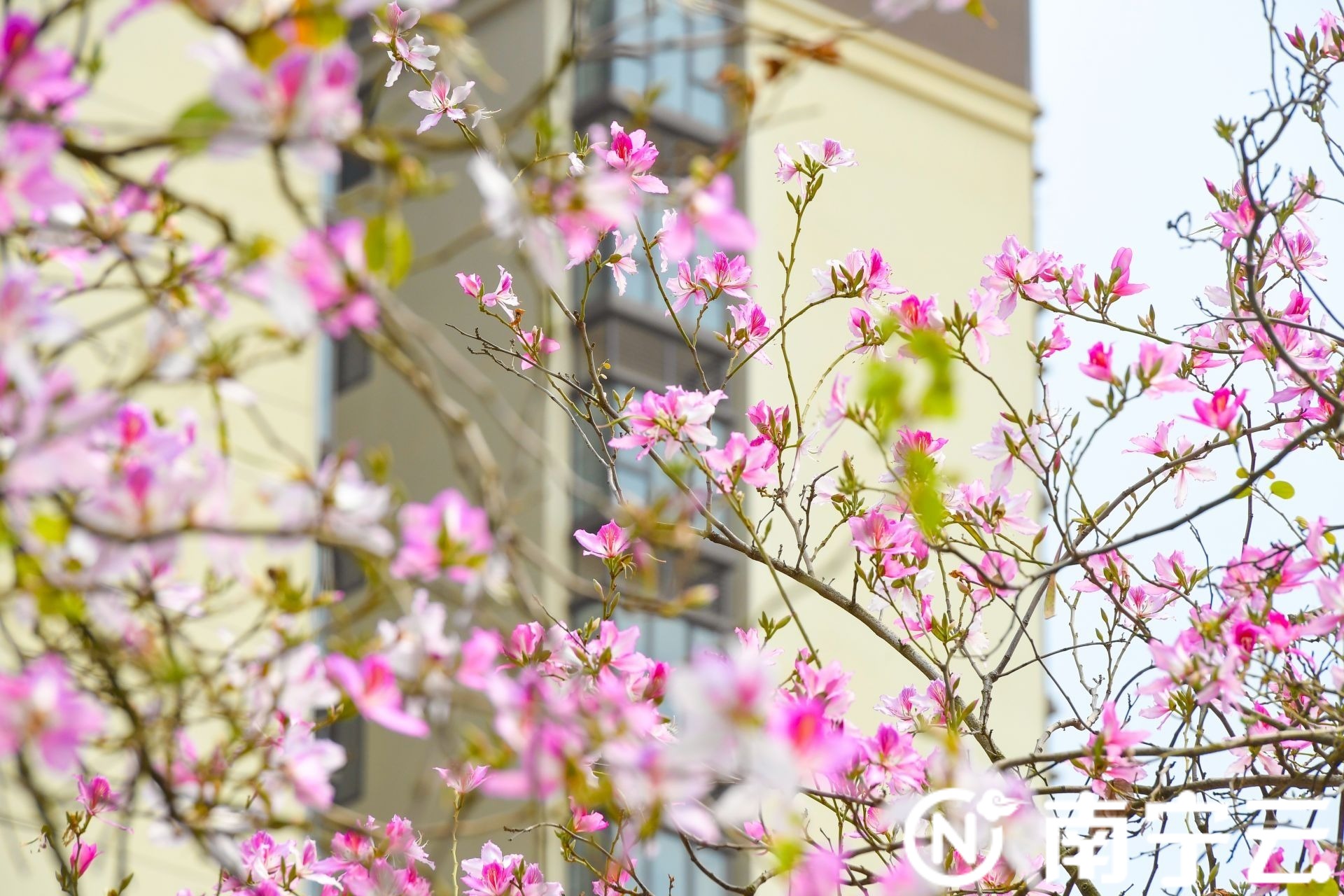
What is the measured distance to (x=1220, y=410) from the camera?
2.49 metres

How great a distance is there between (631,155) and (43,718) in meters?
1.83

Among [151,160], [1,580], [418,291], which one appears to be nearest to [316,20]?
[151,160]

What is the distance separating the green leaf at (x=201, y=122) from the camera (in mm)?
1266

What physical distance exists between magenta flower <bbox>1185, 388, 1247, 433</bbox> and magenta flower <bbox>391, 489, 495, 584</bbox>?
147 cm

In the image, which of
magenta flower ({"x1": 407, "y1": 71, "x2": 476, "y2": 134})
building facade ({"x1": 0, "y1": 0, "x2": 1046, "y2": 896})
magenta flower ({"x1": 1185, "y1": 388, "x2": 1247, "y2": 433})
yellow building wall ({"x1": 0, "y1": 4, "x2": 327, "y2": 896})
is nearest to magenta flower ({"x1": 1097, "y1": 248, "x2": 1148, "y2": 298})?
magenta flower ({"x1": 1185, "y1": 388, "x2": 1247, "y2": 433})

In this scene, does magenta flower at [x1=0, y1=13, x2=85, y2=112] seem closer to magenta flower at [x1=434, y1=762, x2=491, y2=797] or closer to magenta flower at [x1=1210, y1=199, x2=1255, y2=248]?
magenta flower at [x1=434, y1=762, x2=491, y2=797]

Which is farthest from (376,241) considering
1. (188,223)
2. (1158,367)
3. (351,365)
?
(351,365)

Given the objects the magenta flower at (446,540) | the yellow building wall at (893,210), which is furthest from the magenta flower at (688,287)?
the yellow building wall at (893,210)

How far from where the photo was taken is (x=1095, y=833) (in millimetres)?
2490

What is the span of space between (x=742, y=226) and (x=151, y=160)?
7994mm

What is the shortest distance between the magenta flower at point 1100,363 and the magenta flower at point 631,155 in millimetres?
808

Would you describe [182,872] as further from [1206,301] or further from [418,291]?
[1206,301]

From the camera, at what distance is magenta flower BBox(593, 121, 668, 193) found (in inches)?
110

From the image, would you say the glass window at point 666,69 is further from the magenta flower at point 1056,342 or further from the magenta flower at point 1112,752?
the magenta flower at point 1112,752
